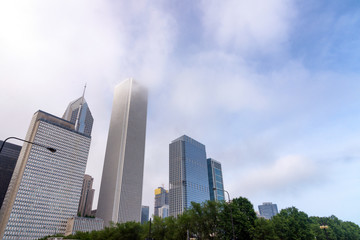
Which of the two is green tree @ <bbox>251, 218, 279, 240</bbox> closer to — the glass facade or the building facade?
the building facade

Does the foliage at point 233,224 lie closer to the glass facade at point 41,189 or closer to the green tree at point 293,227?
the green tree at point 293,227

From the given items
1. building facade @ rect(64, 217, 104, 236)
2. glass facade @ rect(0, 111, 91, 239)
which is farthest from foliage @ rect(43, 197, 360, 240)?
glass facade @ rect(0, 111, 91, 239)

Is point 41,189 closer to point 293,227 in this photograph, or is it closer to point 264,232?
point 264,232

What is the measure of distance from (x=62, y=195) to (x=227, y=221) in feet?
581

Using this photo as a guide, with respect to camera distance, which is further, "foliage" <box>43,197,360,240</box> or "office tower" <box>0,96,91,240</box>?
"office tower" <box>0,96,91,240</box>

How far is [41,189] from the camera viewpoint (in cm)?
17450

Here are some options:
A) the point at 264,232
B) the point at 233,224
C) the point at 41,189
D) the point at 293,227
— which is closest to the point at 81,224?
the point at 41,189

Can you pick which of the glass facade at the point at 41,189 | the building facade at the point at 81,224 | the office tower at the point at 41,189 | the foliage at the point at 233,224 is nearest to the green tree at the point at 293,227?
the foliage at the point at 233,224

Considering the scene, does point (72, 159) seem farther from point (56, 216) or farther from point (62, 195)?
point (56, 216)

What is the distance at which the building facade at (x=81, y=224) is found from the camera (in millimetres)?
173125

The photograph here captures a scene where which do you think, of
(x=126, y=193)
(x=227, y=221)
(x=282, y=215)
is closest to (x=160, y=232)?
(x=227, y=221)

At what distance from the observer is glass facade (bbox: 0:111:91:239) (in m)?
161

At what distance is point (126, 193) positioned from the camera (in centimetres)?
19550

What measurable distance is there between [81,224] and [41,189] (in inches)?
1623
